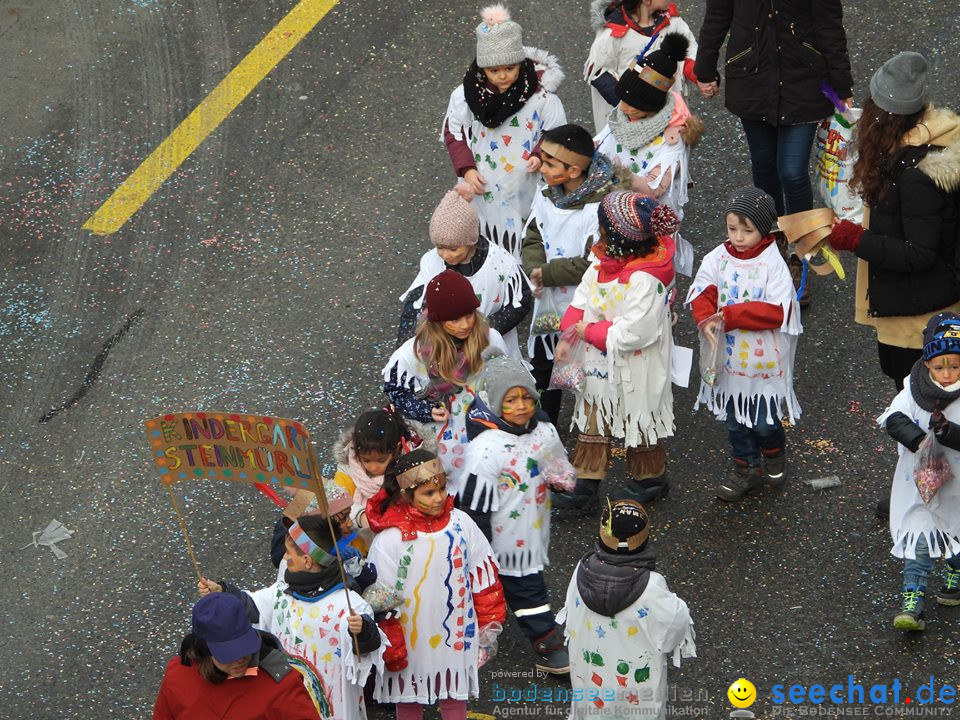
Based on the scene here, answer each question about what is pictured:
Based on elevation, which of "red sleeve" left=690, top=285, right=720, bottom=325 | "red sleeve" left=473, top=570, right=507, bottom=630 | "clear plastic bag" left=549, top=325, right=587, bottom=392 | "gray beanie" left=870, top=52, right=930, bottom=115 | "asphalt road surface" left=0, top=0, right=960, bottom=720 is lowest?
"asphalt road surface" left=0, top=0, right=960, bottom=720

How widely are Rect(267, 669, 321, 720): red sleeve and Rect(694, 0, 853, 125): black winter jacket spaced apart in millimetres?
3945

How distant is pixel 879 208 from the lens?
6.39m

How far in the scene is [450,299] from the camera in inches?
249

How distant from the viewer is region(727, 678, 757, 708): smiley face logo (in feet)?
19.7

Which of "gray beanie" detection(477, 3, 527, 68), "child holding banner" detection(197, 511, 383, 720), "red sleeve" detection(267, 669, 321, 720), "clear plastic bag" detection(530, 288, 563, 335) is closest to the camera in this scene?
"red sleeve" detection(267, 669, 321, 720)

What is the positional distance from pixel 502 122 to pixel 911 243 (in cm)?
224

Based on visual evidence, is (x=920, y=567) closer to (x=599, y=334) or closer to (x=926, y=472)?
(x=926, y=472)

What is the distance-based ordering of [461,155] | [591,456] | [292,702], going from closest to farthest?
[292,702], [591,456], [461,155]

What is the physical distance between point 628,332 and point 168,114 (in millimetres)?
4399

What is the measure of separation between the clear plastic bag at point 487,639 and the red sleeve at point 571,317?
1450 millimetres

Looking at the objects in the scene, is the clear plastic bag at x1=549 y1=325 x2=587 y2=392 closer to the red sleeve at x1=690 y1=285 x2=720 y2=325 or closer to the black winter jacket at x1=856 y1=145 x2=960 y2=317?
the red sleeve at x1=690 y1=285 x2=720 y2=325

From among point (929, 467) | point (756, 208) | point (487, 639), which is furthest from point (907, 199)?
point (487, 639)

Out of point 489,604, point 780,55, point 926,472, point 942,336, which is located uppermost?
point 780,55

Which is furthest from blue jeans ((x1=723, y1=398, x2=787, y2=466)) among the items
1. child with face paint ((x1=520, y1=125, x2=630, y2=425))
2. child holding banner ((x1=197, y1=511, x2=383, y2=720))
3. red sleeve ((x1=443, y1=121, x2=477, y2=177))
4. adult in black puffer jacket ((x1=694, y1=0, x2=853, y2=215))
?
child holding banner ((x1=197, y1=511, x2=383, y2=720))
